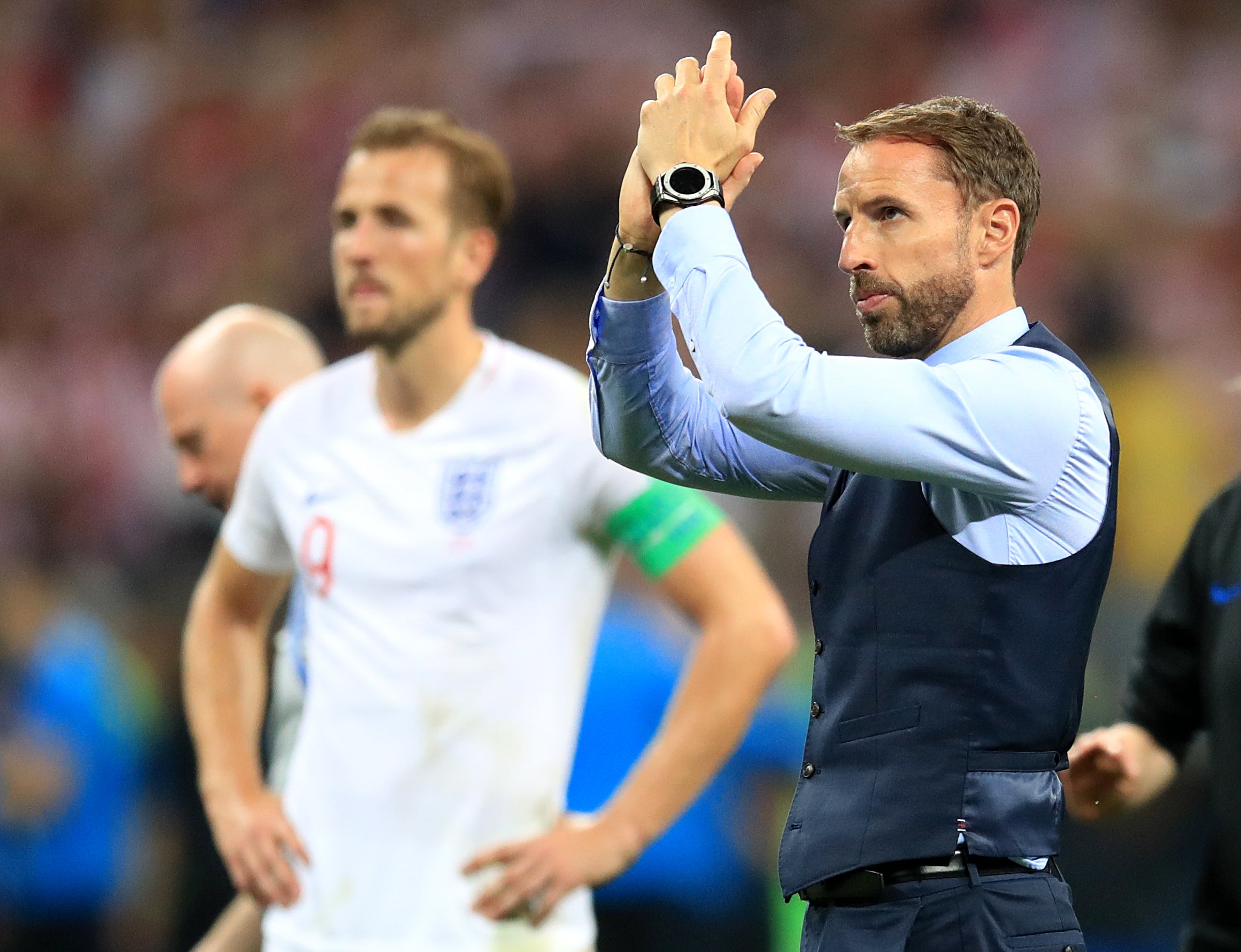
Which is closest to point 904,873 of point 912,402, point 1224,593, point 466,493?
point 912,402

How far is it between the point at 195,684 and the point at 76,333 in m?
5.44

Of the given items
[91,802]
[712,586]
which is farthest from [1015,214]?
[91,802]

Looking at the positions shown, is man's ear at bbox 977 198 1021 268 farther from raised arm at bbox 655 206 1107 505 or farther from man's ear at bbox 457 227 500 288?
man's ear at bbox 457 227 500 288

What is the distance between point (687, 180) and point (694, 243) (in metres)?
0.12

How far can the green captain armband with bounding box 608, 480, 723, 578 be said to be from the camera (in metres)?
3.54

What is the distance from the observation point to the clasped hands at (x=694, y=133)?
2.22 metres

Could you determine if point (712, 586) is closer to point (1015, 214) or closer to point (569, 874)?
point (569, 874)

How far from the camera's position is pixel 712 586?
3.54 metres

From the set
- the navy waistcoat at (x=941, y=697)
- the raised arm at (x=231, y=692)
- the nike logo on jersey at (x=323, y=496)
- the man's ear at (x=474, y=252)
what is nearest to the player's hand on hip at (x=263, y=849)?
the raised arm at (x=231, y=692)

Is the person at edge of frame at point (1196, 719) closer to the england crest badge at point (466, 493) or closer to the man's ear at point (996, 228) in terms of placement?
the man's ear at point (996, 228)

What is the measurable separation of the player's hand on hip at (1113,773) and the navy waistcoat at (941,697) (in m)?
0.69

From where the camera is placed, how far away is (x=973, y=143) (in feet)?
7.46

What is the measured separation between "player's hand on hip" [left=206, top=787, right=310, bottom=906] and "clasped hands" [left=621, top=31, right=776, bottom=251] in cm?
185

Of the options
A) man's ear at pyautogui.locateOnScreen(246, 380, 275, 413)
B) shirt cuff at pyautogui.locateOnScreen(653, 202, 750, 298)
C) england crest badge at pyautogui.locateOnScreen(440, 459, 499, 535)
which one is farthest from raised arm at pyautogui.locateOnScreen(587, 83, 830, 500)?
man's ear at pyautogui.locateOnScreen(246, 380, 275, 413)
